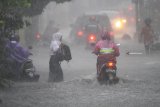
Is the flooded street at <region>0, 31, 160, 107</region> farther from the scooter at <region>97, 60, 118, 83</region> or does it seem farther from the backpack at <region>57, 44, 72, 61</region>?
the backpack at <region>57, 44, 72, 61</region>

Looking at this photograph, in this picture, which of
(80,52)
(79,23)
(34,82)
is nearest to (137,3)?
(79,23)

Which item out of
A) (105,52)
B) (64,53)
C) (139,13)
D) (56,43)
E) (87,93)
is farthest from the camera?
(139,13)

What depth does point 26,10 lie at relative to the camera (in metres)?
21.8

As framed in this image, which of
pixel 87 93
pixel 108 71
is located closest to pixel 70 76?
pixel 108 71

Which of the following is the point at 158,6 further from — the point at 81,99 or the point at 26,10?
the point at 81,99

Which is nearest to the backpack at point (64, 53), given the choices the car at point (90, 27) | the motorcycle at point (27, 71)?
the motorcycle at point (27, 71)

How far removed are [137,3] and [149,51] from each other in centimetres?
1391

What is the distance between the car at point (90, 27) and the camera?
3142 centimetres

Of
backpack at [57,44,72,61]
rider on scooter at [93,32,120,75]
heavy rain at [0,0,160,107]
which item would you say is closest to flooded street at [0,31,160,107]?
heavy rain at [0,0,160,107]

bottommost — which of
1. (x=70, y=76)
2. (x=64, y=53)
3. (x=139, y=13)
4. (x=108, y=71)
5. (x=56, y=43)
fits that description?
(x=70, y=76)

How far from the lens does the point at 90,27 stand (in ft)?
104

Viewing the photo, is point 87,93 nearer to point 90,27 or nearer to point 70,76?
point 70,76

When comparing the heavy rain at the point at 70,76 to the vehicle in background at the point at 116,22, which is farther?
the vehicle in background at the point at 116,22

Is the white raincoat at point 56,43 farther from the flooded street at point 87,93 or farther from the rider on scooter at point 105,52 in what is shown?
the rider on scooter at point 105,52
